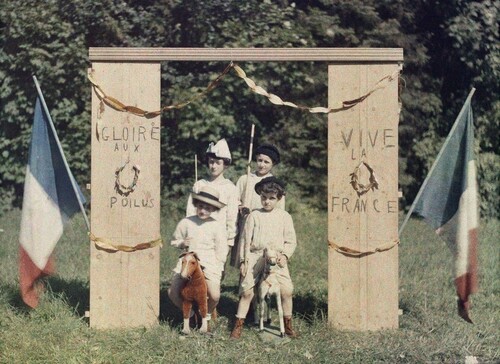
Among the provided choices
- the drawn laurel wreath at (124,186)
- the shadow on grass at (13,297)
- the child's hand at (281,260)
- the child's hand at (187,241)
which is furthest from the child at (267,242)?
the shadow on grass at (13,297)

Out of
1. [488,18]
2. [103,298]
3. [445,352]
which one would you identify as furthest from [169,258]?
[488,18]

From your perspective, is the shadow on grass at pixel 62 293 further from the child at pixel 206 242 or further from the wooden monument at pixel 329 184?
the child at pixel 206 242

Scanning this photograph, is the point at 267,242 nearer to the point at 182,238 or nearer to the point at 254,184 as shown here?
the point at 182,238

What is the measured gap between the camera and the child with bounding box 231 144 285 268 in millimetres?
7633

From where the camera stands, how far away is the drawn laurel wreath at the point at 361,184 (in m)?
7.03

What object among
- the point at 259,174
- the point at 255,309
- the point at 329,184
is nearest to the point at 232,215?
the point at 259,174

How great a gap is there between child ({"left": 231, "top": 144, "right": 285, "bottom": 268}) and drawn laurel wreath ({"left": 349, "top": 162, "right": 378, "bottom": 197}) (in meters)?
0.80

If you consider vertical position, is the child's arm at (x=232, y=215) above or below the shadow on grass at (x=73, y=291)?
above

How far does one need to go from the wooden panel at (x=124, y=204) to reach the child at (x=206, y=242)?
0.76 feet

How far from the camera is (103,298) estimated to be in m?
7.10

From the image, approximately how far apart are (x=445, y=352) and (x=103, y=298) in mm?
2754

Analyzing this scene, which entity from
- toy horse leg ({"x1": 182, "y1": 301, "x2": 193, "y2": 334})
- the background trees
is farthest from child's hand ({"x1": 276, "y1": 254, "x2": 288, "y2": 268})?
the background trees

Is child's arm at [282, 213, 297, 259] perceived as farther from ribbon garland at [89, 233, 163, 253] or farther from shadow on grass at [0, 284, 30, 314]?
shadow on grass at [0, 284, 30, 314]

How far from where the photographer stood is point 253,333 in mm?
7062
